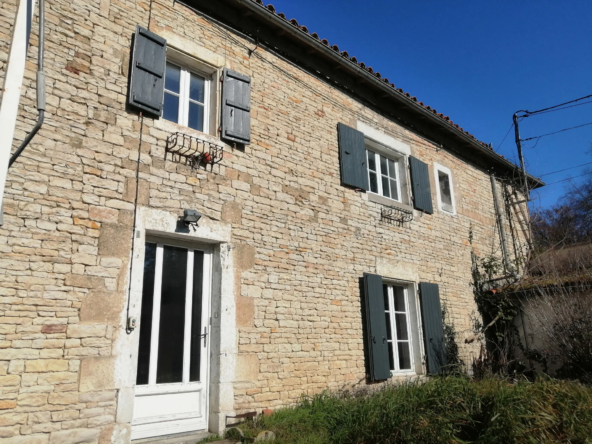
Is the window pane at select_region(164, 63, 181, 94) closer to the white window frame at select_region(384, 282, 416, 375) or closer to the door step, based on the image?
the door step

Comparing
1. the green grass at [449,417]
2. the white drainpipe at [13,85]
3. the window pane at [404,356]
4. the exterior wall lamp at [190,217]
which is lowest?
the green grass at [449,417]

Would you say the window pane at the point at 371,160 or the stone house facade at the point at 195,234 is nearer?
the stone house facade at the point at 195,234

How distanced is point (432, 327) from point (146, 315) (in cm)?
502

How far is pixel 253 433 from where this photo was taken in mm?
4523

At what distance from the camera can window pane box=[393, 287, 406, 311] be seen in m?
7.63

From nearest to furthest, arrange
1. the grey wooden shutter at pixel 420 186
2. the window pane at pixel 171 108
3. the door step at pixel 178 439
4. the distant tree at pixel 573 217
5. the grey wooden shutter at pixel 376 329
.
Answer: the door step at pixel 178 439
the window pane at pixel 171 108
the grey wooden shutter at pixel 376 329
the grey wooden shutter at pixel 420 186
the distant tree at pixel 573 217

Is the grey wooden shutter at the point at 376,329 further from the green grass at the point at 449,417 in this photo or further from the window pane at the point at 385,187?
the window pane at the point at 385,187

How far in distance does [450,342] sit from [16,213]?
7.12 metres

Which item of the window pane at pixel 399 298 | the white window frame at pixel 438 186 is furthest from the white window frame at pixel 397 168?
the window pane at pixel 399 298

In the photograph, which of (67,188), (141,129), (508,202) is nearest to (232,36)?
(141,129)

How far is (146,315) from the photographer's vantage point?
470 centimetres

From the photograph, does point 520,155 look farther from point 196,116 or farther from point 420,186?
point 196,116

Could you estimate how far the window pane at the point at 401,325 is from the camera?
746 cm

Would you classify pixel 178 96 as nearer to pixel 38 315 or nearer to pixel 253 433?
pixel 38 315
